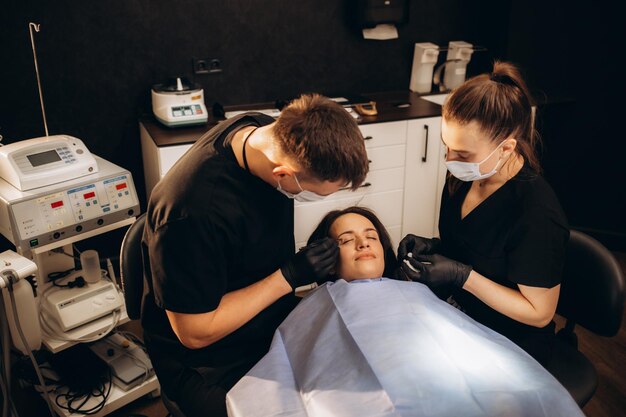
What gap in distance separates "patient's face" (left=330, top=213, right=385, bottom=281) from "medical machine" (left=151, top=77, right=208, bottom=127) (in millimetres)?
1137

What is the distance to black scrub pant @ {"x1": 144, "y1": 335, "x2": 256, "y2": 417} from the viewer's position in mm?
1409

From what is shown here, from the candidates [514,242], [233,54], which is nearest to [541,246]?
[514,242]

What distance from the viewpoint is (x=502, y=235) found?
5.14 ft

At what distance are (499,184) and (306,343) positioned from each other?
0.70 meters

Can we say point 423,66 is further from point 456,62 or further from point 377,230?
point 377,230

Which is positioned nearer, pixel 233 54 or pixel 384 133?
pixel 384 133

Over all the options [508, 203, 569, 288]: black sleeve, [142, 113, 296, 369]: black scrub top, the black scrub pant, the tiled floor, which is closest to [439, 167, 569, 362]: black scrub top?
[508, 203, 569, 288]: black sleeve

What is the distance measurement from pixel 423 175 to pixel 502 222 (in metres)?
1.52

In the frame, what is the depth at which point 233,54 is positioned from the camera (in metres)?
2.99

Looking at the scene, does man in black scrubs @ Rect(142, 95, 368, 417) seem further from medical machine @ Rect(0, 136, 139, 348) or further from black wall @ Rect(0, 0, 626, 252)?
black wall @ Rect(0, 0, 626, 252)

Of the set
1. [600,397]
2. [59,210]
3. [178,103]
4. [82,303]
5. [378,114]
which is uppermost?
[178,103]

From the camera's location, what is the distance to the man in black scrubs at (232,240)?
127 cm

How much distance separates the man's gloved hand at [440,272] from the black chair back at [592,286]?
0.29m

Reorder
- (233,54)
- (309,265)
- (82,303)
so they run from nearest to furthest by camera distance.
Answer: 1. (309,265)
2. (82,303)
3. (233,54)
